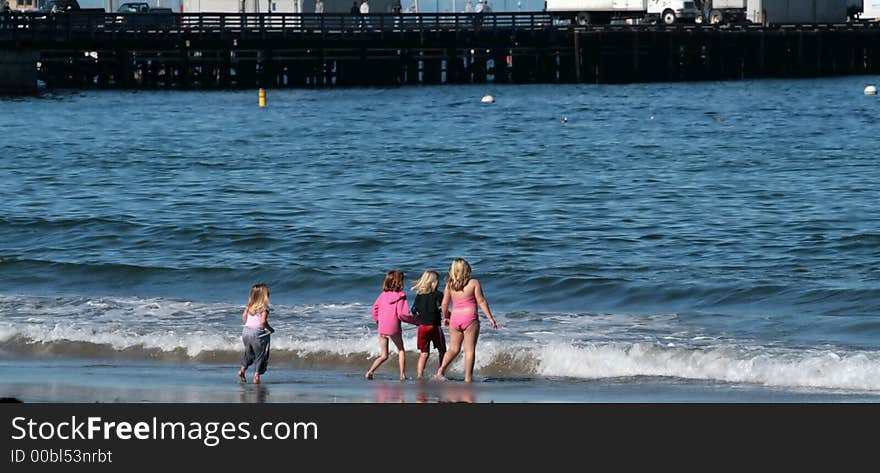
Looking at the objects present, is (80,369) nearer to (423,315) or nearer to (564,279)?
(423,315)

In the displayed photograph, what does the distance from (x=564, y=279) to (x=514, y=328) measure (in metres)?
3.42

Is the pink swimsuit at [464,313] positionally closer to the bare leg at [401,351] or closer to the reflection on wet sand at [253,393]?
the bare leg at [401,351]

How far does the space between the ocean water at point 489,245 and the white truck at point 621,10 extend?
37324 mm

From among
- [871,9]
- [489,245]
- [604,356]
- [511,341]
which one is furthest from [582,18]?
[604,356]

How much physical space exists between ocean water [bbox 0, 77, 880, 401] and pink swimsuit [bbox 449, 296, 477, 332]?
0.80 m

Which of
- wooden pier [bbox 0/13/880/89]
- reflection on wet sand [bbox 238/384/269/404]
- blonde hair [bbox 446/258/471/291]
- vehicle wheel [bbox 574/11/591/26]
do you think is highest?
vehicle wheel [bbox 574/11/591/26]

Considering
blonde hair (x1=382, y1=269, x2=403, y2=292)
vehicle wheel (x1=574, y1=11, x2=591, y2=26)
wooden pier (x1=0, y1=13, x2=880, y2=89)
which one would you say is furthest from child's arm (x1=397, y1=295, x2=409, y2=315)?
vehicle wheel (x1=574, y1=11, x2=591, y2=26)

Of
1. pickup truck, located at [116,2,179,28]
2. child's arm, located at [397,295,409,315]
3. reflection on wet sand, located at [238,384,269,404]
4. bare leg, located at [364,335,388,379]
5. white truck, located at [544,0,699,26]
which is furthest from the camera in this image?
white truck, located at [544,0,699,26]

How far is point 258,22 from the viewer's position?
74.5 m

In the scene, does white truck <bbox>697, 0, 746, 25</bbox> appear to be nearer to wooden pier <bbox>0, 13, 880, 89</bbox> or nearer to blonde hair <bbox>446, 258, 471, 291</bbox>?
wooden pier <bbox>0, 13, 880, 89</bbox>

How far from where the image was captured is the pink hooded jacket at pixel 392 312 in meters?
14.0

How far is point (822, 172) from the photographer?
36.5 m

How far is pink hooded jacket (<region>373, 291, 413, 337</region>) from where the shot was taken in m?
14.0
